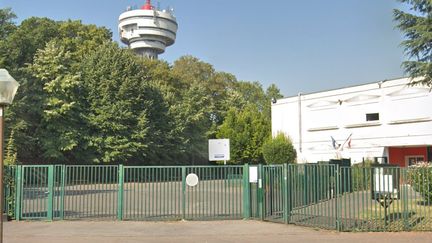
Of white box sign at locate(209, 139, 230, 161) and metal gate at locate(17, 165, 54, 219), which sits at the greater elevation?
white box sign at locate(209, 139, 230, 161)

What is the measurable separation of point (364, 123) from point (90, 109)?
23272 mm

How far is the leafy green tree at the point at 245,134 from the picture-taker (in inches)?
2245

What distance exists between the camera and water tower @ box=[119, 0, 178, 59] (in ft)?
332

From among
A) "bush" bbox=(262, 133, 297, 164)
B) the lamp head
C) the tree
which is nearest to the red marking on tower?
"bush" bbox=(262, 133, 297, 164)

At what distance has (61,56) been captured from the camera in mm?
43562

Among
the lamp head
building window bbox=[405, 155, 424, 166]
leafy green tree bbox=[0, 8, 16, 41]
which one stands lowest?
building window bbox=[405, 155, 424, 166]

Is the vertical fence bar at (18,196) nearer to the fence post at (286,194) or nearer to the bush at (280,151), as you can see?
the fence post at (286,194)

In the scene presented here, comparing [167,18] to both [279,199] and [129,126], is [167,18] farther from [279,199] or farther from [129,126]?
[279,199]

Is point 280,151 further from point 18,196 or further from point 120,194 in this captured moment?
point 18,196

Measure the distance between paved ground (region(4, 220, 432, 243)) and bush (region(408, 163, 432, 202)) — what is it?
5.26ft

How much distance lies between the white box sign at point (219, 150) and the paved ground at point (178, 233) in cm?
1170

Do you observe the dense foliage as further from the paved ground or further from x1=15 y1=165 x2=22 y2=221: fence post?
the paved ground

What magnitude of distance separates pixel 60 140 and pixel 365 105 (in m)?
25.0

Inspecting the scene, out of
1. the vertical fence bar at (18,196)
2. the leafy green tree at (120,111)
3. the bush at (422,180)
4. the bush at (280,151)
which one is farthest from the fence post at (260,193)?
the bush at (280,151)
